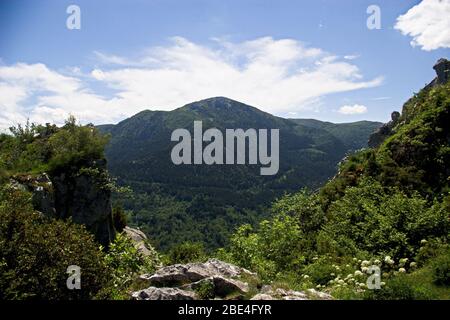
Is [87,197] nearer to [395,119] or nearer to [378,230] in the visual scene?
[378,230]

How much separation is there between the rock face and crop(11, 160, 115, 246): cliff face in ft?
59.6

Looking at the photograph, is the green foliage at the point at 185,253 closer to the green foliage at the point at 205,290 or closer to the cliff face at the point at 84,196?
the green foliage at the point at 205,290

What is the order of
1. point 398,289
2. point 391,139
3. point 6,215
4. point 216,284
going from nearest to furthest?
1. point 398,289
2. point 216,284
3. point 6,215
4. point 391,139

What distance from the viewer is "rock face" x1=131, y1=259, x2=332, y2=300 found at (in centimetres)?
1022

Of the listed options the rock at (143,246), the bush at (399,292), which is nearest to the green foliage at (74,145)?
the rock at (143,246)

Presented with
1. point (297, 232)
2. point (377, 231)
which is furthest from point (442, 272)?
point (297, 232)

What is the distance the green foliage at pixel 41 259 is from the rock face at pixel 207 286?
237 cm

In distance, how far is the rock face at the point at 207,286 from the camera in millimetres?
10219

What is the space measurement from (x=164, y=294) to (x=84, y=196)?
23404 millimetres
